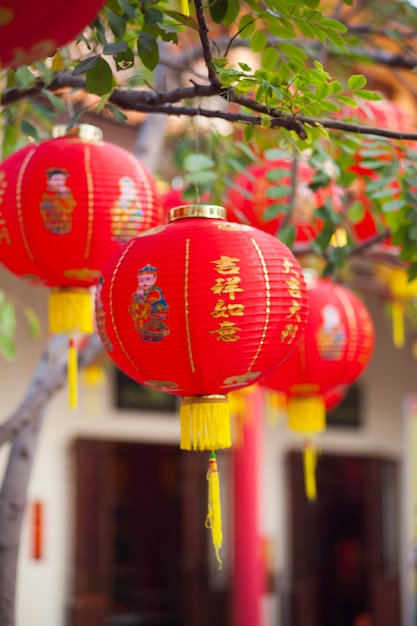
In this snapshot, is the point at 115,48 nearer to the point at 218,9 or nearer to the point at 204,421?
the point at 218,9

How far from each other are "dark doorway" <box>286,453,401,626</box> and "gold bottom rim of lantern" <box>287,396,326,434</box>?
167 inches

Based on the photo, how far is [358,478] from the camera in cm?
855

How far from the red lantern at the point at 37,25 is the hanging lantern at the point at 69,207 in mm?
816

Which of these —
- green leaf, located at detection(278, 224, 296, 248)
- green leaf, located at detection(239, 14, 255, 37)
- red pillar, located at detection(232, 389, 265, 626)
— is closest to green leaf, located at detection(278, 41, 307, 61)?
green leaf, located at detection(239, 14, 255, 37)

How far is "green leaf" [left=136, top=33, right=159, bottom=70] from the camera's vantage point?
2057mm

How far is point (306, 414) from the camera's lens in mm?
3486

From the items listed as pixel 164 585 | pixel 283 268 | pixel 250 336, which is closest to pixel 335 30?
pixel 283 268

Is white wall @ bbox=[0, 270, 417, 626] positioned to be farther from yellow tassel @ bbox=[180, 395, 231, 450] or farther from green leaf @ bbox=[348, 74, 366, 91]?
green leaf @ bbox=[348, 74, 366, 91]

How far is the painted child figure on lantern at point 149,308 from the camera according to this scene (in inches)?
79.4

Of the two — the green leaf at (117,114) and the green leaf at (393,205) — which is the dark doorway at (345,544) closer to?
the green leaf at (393,205)

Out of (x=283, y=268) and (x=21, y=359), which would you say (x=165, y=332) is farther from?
(x=21, y=359)

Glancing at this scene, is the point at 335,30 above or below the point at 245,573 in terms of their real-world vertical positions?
above

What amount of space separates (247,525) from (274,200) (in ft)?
10.9

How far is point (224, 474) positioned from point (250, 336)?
5.27m
